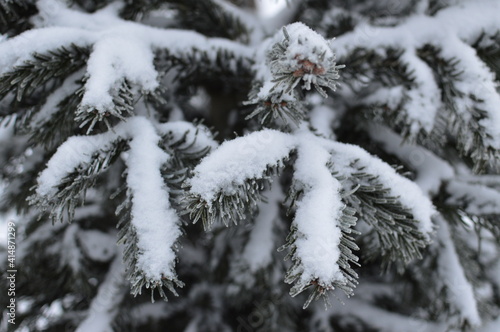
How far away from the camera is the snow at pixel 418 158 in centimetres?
141

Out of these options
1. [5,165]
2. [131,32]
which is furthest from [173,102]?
[5,165]

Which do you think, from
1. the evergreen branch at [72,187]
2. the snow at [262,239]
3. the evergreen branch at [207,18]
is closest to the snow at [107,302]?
the snow at [262,239]

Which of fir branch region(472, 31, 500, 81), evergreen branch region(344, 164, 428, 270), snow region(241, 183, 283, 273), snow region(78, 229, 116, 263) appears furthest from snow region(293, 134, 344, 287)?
snow region(78, 229, 116, 263)

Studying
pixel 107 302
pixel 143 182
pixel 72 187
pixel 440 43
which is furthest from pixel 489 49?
pixel 107 302

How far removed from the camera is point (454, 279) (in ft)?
4.40

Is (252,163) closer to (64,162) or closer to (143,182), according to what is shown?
(143,182)

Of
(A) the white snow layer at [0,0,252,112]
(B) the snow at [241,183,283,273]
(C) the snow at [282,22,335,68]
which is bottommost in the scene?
(B) the snow at [241,183,283,273]

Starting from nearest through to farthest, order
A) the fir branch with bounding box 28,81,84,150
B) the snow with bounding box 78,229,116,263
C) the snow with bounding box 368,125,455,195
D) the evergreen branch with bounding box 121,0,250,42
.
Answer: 1. the fir branch with bounding box 28,81,84,150
2. the snow with bounding box 368,125,455,195
3. the evergreen branch with bounding box 121,0,250,42
4. the snow with bounding box 78,229,116,263

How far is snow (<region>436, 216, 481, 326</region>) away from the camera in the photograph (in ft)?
4.30

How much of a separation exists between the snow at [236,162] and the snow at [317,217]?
6cm

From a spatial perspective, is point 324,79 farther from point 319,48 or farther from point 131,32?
point 131,32

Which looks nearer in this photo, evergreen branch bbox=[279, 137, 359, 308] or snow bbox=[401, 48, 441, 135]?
evergreen branch bbox=[279, 137, 359, 308]

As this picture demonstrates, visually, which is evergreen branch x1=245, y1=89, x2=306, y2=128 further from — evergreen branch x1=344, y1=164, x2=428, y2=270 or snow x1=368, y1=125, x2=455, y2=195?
snow x1=368, y1=125, x2=455, y2=195

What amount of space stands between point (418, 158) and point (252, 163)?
2.96 ft
